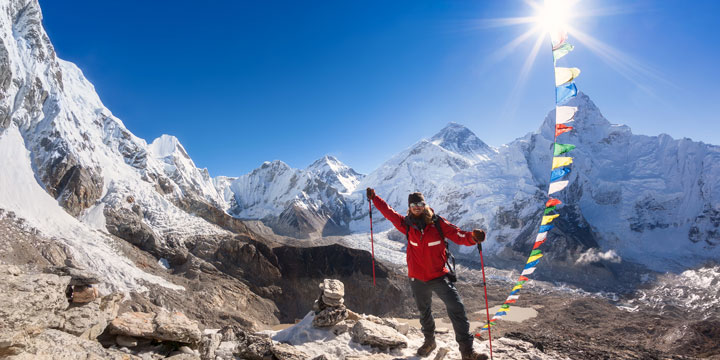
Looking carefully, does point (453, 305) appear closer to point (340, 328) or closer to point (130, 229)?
point (340, 328)

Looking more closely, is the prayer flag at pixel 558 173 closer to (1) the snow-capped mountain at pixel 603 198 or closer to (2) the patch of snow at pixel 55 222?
(2) the patch of snow at pixel 55 222

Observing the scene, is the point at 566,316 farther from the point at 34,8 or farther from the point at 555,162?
the point at 34,8

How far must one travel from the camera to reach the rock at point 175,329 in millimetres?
5008

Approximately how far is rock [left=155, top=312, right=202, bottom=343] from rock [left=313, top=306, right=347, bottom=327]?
8.60 ft

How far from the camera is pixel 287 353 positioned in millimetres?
5453

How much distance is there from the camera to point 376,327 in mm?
6629

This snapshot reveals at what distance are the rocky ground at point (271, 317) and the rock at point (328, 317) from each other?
0.02m

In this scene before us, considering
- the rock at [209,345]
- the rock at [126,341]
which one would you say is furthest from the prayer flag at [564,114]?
the rock at [126,341]

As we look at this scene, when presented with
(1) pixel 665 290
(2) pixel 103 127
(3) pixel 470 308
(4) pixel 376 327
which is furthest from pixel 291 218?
(4) pixel 376 327


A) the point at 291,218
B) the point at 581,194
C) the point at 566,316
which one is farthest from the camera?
the point at 291,218

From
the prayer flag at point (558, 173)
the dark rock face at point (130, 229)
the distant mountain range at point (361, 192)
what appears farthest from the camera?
the distant mountain range at point (361, 192)

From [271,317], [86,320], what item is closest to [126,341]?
[86,320]

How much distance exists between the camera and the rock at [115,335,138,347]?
481 cm

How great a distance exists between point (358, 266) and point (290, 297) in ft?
36.6
